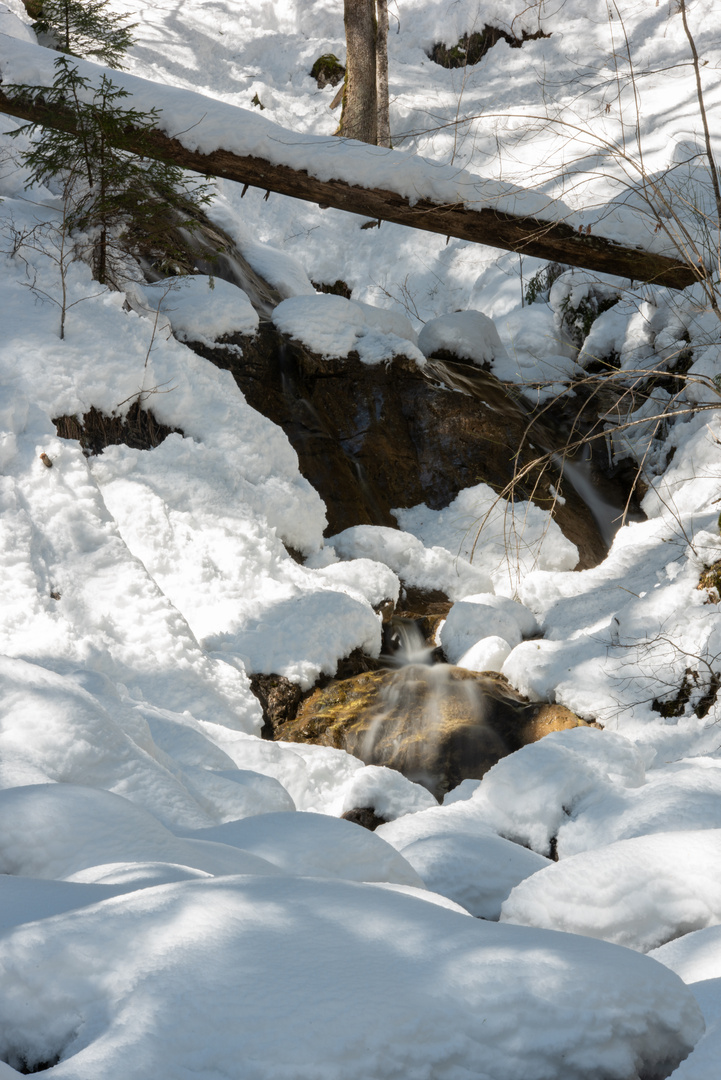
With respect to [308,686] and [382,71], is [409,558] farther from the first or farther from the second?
[382,71]

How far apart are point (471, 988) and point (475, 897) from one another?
1.38 metres

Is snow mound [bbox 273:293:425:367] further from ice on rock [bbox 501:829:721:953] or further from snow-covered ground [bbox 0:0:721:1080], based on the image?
ice on rock [bbox 501:829:721:953]

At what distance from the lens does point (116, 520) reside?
5738mm

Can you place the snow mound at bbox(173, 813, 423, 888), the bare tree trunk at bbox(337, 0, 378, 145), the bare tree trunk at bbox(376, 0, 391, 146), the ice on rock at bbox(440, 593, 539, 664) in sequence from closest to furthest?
the snow mound at bbox(173, 813, 423, 888) → the ice on rock at bbox(440, 593, 539, 664) → the bare tree trunk at bbox(337, 0, 378, 145) → the bare tree trunk at bbox(376, 0, 391, 146)

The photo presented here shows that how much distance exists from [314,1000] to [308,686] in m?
4.51

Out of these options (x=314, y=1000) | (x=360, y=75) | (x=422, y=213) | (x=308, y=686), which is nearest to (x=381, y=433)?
(x=422, y=213)

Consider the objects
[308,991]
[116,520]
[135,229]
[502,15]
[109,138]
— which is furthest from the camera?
[502,15]

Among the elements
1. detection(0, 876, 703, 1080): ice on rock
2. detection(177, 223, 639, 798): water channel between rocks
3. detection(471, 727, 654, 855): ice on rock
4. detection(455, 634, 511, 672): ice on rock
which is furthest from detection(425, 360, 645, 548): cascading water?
detection(0, 876, 703, 1080): ice on rock

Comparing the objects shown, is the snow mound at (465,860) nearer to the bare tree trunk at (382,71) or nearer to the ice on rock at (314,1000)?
the ice on rock at (314,1000)

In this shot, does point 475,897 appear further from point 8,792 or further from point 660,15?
point 660,15

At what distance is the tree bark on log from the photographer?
17.7ft

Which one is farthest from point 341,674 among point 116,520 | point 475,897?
point 475,897

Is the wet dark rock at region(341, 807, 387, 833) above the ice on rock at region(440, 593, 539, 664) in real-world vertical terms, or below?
above

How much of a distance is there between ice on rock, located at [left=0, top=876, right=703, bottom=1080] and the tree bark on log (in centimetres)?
495
